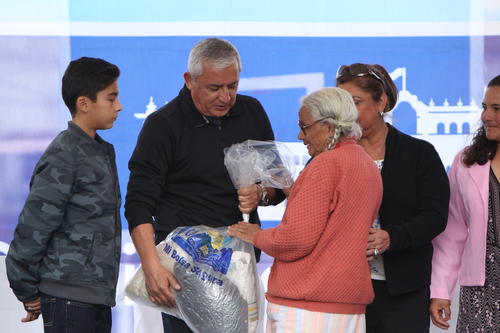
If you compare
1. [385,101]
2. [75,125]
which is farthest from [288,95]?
[75,125]

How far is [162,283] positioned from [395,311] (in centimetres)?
81

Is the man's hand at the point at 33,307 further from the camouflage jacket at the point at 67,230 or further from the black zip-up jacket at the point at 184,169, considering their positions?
the black zip-up jacket at the point at 184,169

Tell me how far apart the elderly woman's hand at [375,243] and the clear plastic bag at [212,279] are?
1.23 ft

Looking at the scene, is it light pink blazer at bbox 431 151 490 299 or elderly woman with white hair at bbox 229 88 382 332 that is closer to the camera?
elderly woman with white hair at bbox 229 88 382 332

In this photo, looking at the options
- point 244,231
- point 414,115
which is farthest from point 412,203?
point 414,115

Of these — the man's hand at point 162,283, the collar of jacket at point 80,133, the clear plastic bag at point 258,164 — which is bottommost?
the man's hand at point 162,283

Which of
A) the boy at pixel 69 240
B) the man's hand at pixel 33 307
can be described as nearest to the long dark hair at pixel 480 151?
the boy at pixel 69 240

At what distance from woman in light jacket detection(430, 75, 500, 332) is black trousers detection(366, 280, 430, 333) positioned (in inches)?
4.9

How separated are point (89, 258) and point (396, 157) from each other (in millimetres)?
1073

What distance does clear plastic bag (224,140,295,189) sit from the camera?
Answer: 243cm

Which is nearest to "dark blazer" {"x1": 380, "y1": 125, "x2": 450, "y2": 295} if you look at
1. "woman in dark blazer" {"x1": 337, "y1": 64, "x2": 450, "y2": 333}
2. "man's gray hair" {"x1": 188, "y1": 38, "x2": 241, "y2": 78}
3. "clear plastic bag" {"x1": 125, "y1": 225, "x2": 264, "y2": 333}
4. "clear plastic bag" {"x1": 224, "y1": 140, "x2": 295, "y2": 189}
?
"woman in dark blazer" {"x1": 337, "y1": 64, "x2": 450, "y2": 333}

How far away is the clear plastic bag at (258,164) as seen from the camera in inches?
95.7

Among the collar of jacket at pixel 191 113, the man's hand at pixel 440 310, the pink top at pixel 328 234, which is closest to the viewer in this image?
the pink top at pixel 328 234

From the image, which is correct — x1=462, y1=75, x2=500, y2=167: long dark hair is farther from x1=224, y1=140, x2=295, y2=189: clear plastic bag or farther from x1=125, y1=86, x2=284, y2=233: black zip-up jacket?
x1=125, y1=86, x2=284, y2=233: black zip-up jacket
